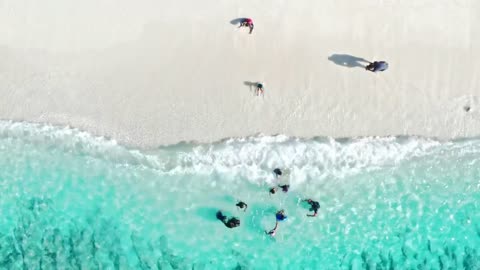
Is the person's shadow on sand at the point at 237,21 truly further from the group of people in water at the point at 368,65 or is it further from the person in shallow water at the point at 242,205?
the person in shallow water at the point at 242,205

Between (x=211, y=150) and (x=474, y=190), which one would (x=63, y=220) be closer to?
(x=211, y=150)

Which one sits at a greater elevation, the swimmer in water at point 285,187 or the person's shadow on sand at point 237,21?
the person's shadow on sand at point 237,21

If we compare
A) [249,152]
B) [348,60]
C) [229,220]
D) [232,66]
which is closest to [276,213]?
[229,220]

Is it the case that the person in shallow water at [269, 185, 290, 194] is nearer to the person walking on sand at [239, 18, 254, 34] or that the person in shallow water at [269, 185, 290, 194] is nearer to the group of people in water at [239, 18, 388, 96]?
the group of people in water at [239, 18, 388, 96]

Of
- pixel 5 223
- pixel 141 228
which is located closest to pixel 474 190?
pixel 141 228

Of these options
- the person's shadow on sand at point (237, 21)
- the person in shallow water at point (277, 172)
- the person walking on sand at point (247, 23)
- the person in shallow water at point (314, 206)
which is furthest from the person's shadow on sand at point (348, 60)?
the person in shallow water at point (314, 206)

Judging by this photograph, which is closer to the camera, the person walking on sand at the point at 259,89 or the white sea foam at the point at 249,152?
the person walking on sand at the point at 259,89
